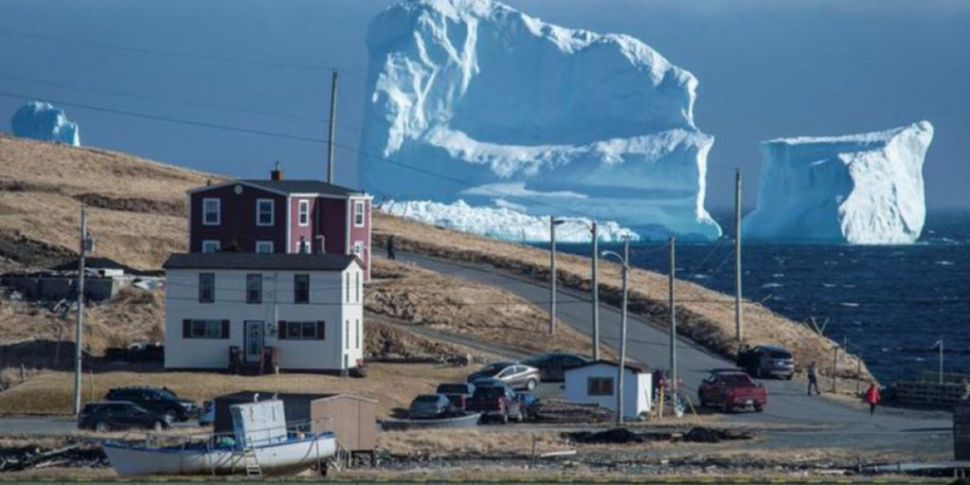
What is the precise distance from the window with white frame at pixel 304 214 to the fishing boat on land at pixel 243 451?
93.2 feet

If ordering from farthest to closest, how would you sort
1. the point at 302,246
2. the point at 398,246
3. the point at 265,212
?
the point at 398,246
the point at 265,212
the point at 302,246

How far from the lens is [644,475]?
37.9 m

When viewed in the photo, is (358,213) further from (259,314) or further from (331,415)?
(331,415)

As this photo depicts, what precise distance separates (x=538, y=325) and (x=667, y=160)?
309 feet

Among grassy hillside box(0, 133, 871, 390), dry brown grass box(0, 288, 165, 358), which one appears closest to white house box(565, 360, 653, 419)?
grassy hillside box(0, 133, 871, 390)

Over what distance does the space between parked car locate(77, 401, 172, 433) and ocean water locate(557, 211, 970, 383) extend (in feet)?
117

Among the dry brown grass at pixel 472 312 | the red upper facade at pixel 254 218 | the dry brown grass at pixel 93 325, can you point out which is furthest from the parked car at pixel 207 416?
the dry brown grass at pixel 472 312

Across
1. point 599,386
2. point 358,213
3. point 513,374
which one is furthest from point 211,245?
point 599,386

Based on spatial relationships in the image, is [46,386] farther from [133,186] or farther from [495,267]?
[133,186]

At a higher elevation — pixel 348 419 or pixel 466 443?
pixel 348 419

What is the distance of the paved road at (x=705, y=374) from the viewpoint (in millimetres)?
47656

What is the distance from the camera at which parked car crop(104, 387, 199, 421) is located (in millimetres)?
48406

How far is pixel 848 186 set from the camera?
148m

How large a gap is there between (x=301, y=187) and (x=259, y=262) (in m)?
11.2
